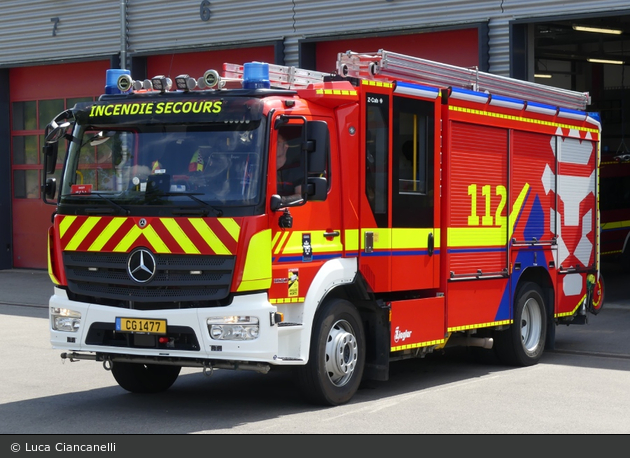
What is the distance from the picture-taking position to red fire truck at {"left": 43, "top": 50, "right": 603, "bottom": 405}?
844cm

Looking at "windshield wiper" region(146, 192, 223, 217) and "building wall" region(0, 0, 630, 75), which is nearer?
"windshield wiper" region(146, 192, 223, 217)

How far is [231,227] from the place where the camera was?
835cm

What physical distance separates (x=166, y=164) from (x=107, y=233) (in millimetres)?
771

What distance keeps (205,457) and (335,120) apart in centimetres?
335

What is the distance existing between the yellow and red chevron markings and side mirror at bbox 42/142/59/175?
547 millimetres

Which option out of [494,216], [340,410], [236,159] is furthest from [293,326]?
[494,216]

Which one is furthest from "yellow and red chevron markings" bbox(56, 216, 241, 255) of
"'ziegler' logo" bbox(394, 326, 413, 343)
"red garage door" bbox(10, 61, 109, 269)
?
"red garage door" bbox(10, 61, 109, 269)

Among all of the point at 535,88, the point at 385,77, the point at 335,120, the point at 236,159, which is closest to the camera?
the point at 236,159

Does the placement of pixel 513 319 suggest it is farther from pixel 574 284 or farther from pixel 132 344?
pixel 132 344

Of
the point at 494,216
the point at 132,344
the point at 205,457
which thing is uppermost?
the point at 494,216

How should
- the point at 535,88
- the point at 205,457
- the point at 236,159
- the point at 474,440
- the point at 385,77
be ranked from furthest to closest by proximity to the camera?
the point at 535,88 < the point at 385,77 < the point at 236,159 < the point at 474,440 < the point at 205,457

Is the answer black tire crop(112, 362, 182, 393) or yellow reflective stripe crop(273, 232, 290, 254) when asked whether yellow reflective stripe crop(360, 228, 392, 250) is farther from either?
black tire crop(112, 362, 182, 393)

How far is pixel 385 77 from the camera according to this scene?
9805 millimetres

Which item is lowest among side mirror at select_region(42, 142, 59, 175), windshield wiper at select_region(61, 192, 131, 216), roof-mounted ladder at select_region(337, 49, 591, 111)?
windshield wiper at select_region(61, 192, 131, 216)
